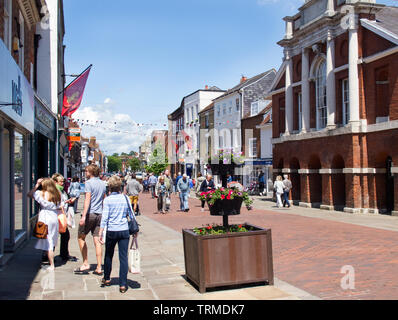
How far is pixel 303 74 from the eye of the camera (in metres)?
23.7

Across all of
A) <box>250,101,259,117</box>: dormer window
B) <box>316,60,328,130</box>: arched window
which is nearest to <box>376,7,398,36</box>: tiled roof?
<box>316,60,328,130</box>: arched window

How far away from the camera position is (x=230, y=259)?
6137mm

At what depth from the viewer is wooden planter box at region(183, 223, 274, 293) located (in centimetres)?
604

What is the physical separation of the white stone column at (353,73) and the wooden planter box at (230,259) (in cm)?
1473

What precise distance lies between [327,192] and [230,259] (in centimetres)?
1669

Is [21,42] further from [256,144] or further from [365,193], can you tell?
[256,144]

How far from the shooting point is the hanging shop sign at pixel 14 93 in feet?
24.3

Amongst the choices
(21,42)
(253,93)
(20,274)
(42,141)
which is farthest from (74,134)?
(253,93)

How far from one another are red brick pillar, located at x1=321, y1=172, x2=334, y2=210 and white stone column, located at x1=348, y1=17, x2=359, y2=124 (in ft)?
11.3

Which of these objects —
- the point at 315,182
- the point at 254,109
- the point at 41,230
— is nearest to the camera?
the point at 41,230

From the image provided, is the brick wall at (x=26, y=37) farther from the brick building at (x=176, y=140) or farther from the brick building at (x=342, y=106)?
the brick building at (x=176, y=140)

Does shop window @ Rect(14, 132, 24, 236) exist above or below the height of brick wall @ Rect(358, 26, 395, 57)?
below

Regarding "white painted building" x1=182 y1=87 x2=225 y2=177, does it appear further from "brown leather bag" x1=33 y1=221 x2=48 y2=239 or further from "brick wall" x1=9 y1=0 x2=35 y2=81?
"brown leather bag" x1=33 y1=221 x2=48 y2=239
